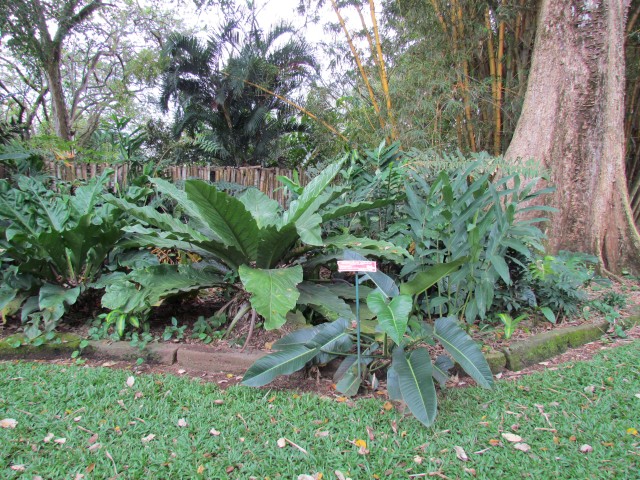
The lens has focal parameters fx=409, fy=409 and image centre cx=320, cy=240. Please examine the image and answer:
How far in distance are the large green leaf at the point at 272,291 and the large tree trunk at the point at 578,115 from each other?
300cm

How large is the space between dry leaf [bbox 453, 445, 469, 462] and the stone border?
85 centimetres

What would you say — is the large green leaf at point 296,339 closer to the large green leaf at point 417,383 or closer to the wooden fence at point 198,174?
the large green leaf at point 417,383

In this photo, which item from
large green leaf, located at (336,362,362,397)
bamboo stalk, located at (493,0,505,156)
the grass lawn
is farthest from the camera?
bamboo stalk, located at (493,0,505,156)

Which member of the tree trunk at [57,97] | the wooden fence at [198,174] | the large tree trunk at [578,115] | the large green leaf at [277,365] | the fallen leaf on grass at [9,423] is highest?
the tree trunk at [57,97]

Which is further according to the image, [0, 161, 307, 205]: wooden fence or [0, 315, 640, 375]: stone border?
[0, 161, 307, 205]: wooden fence

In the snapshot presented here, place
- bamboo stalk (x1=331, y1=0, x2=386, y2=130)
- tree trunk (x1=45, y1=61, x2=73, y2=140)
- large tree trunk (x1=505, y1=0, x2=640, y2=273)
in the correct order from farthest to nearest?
tree trunk (x1=45, y1=61, x2=73, y2=140) < bamboo stalk (x1=331, y1=0, x2=386, y2=130) < large tree trunk (x1=505, y1=0, x2=640, y2=273)

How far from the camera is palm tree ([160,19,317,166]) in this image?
29.4 ft

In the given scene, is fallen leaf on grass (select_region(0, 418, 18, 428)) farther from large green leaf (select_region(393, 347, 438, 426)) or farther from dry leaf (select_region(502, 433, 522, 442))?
dry leaf (select_region(502, 433, 522, 442))

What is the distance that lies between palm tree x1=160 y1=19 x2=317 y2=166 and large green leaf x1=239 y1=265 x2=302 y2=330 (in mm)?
7141

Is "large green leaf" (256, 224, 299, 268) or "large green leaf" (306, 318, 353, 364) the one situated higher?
"large green leaf" (256, 224, 299, 268)

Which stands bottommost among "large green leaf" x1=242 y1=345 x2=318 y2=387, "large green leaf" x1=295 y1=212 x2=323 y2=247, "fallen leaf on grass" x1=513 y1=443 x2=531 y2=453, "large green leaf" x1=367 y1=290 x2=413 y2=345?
"fallen leaf on grass" x1=513 y1=443 x2=531 y2=453

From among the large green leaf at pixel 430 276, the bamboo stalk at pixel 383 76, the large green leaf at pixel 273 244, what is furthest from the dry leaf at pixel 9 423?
the bamboo stalk at pixel 383 76

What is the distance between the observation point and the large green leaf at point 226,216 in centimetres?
218

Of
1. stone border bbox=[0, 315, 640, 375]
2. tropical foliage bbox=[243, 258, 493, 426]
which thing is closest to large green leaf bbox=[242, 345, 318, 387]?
tropical foliage bbox=[243, 258, 493, 426]
